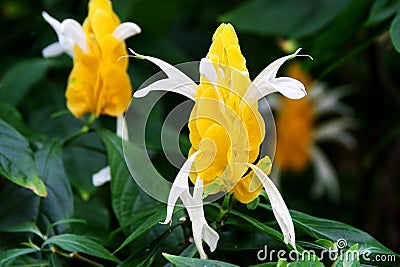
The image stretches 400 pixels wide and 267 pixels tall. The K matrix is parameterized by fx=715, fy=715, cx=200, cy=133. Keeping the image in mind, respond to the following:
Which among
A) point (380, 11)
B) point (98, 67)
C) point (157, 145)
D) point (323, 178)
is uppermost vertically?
point (380, 11)

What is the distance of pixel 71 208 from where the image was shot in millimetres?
869

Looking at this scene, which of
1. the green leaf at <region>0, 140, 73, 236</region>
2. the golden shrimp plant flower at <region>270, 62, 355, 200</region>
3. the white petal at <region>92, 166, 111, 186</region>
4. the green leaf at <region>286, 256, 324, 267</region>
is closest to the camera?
the green leaf at <region>286, 256, 324, 267</region>

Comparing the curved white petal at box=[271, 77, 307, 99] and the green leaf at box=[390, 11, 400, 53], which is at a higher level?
the green leaf at box=[390, 11, 400, 53]

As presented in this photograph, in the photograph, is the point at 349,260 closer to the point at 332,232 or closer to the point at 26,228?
the point at 332,232

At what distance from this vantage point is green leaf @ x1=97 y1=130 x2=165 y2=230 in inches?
33.2

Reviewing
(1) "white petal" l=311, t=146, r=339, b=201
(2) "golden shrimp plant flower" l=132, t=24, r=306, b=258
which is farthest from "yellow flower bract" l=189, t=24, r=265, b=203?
(1) "white petal" l=311, t=146, r=339, b=201

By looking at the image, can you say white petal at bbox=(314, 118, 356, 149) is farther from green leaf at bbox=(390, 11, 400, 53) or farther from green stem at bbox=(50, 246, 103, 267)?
green stem at bbox=(50, 246, 103, 267)

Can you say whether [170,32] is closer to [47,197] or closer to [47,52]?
[47,52]

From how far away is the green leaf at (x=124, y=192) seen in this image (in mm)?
844

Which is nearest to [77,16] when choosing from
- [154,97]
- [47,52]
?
[154,97]

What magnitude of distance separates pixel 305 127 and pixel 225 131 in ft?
3.96

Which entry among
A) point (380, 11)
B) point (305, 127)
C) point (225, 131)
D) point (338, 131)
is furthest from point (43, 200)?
point (338, 131)

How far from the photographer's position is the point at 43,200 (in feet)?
2.84

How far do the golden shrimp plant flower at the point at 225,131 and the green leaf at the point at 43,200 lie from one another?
9.5 inches
